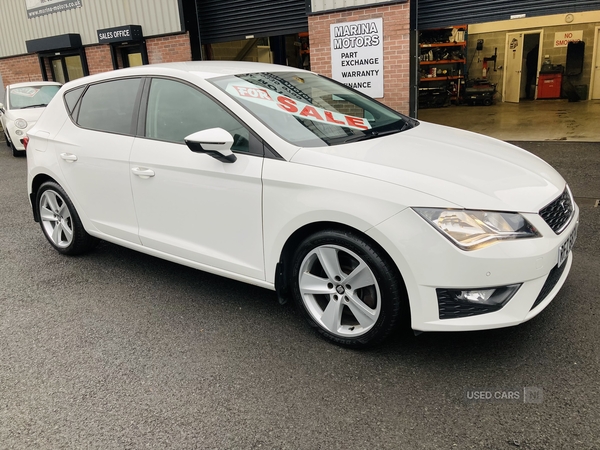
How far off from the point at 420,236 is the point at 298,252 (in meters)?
0.78

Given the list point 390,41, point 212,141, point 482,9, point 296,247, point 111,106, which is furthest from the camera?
point 390,41

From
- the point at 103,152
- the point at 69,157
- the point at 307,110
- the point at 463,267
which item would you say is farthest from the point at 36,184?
the point at 463,267

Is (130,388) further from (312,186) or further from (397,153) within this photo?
(397,153)

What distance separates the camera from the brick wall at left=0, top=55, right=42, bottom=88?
16.5 metres

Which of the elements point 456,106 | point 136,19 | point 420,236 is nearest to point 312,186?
point 420,236

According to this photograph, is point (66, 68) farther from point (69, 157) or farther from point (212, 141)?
point (212, 141)

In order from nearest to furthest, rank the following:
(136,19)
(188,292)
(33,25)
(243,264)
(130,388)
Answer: (130,388), (243,264), (188,292), (136,19), (33,25)

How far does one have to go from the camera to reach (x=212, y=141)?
9.64ft

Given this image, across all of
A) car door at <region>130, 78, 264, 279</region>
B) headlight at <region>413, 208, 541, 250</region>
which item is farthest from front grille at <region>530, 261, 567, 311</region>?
car door at <region>130, 78, 264, 279</region>

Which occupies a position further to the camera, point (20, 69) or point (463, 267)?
point (20, 69)

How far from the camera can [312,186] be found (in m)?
2.80

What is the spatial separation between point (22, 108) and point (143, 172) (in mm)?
9415

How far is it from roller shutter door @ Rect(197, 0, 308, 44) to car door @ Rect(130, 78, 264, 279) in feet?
25.2

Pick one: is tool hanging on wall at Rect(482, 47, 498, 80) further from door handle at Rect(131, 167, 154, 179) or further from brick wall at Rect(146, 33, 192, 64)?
door handle at Rect(131, 167, 154, 179)
